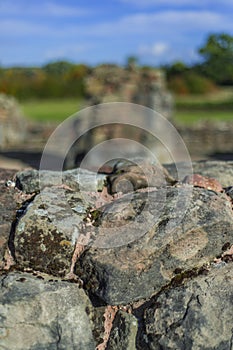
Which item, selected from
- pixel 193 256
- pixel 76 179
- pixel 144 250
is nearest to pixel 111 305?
pixel 144 250

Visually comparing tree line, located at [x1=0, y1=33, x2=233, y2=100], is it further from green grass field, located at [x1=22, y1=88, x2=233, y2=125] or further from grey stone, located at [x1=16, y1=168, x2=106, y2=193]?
grey stone, located at [x1=16, y1=168, x2=106, y2=193]

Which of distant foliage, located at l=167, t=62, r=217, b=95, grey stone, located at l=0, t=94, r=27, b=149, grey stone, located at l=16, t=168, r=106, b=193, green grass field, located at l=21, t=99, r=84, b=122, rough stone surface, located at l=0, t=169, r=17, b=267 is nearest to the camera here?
rough stone surface, located at l=0, t=169, r=17, b=267

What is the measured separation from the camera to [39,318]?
185 cm

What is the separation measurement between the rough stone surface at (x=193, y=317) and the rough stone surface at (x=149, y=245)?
0.23 feet

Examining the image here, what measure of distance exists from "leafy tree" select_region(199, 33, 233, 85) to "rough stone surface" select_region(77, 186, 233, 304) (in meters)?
20.0

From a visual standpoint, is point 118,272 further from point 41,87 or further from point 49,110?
point 41,87

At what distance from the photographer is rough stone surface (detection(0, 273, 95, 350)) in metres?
1.84

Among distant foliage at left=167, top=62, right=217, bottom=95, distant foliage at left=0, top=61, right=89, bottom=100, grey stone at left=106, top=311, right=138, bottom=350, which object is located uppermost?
distant foliage at left=167, top=62, right=217, bottom=95

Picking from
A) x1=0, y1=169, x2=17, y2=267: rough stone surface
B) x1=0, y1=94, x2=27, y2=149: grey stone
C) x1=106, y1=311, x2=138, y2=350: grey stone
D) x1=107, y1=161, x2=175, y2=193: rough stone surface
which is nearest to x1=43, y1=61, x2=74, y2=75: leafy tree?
x1=0, y1=94, x2=27, y2=149: grey stone

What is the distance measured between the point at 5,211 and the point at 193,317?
2.86 feet

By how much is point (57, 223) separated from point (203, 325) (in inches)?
26.8

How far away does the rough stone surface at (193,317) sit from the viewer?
1814 millimetres

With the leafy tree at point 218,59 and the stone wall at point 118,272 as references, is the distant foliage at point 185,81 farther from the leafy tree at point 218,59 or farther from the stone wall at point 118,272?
the stone wall at point 118,272

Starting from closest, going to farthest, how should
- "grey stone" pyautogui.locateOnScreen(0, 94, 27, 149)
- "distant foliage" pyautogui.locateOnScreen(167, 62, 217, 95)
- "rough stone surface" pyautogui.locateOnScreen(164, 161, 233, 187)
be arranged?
"rough stone surface" pyautogui.locateOnScreen(164, 161, 233, 187)
"grey stone" pyautogui.locateOnScreen(0, 94, 27, 149)
"distant foliage" pyautogui.locateOnScreen(167, 62, 217, 95)
